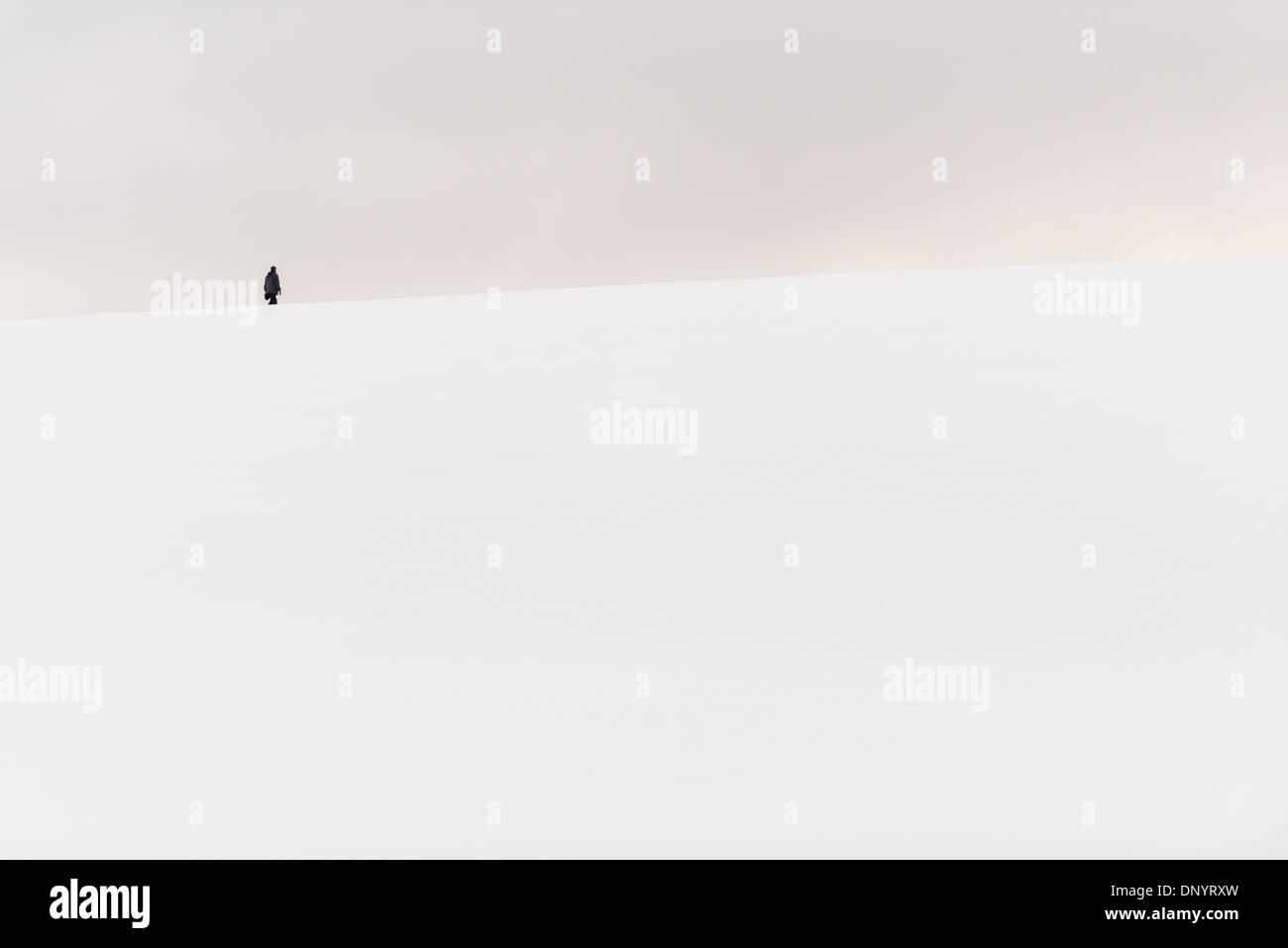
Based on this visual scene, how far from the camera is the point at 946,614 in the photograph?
527 cm

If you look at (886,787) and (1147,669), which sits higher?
(1147,669)

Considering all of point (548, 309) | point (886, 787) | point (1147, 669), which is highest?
point (548, 309)

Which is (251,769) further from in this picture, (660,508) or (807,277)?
(807,277)

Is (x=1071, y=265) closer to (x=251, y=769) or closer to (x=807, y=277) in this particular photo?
(x=807, y=277)

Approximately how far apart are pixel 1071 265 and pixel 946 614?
69.5 inches

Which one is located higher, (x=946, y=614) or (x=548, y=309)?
(x=548, y=309)

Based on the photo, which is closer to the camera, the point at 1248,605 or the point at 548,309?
the point at 1248,605

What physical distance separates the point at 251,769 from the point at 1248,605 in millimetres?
4644
